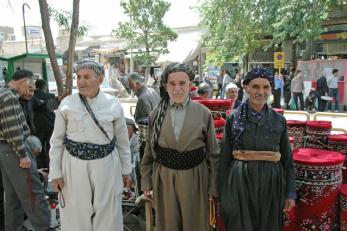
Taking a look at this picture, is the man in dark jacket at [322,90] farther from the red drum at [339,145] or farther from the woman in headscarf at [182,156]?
the woman in headscarf at [182,156]

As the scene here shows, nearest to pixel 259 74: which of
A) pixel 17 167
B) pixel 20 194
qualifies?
pixel 17 167

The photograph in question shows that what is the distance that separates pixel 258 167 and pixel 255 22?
1364 cm

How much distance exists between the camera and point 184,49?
81.1 ft

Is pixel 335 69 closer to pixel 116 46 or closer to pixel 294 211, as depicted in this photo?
pixel 294 211

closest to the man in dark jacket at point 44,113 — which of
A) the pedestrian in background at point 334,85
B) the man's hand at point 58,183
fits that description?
the man's hand at point 58,183

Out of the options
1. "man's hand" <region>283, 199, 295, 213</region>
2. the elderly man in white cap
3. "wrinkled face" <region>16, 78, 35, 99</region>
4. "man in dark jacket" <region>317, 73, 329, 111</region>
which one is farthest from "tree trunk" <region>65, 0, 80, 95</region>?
"man in dark jacket" <region>317, 73, 329, 111</region>

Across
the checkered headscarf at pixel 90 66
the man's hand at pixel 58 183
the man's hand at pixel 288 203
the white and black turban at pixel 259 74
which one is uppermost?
the checkered headscarf at pixel 90 66

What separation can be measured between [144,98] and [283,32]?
32.6 feet

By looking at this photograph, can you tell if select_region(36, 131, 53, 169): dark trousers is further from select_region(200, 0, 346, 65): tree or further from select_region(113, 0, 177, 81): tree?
select_region(113, 0, 177, 81): tree

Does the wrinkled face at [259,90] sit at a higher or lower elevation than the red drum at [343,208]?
higher

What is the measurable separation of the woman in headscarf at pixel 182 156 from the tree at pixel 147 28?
753 inches

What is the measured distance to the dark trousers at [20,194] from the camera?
12.2 ft

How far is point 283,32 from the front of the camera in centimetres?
1408

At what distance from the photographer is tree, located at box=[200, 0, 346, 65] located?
13469 millimetres
